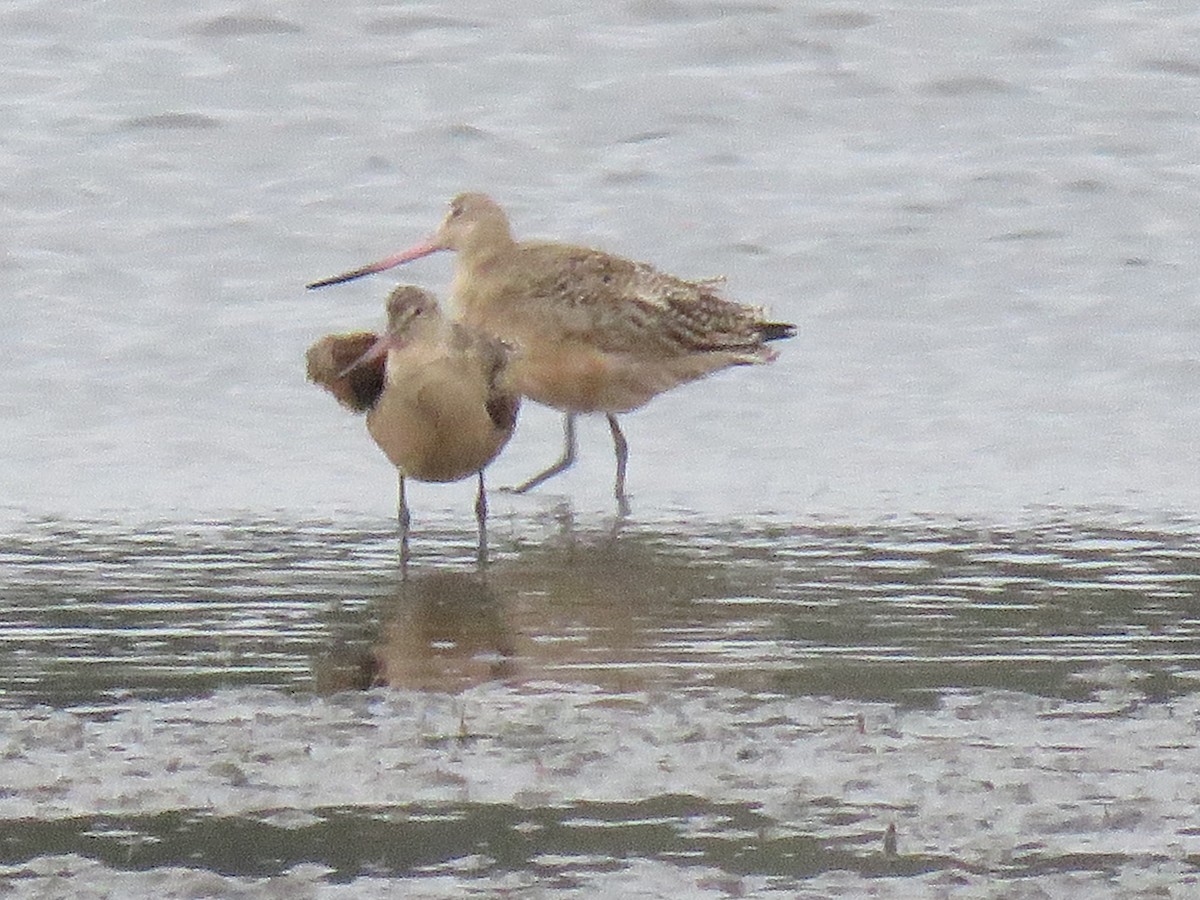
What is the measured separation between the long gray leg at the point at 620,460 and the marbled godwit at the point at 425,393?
0.66m

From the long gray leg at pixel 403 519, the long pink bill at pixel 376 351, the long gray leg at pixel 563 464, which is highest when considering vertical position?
the long pink bill at pixel 376 351

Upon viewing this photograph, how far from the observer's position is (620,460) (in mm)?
8148

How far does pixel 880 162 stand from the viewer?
11961mm

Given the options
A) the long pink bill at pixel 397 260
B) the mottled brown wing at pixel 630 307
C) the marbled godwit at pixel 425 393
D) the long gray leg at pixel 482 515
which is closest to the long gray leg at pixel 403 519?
the marbled godwit at pixel 425 393

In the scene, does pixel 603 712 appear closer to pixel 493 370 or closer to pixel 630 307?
pixel 493 370

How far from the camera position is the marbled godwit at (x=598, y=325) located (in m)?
8.48

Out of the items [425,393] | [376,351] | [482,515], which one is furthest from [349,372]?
[482,515]

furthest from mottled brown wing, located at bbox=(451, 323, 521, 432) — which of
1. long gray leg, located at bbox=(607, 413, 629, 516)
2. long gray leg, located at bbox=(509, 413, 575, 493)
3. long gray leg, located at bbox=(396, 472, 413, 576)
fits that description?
long gray leg, located at bbox=(509, 413, 575, 493)

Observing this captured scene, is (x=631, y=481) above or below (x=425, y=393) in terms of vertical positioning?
below

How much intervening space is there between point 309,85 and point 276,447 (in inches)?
184

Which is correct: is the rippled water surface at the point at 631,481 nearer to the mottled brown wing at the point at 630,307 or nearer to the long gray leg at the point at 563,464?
the long gray leg at the point at 563,464

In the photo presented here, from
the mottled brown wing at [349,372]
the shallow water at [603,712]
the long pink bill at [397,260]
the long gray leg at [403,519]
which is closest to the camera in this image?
the shallow water at [603,712]

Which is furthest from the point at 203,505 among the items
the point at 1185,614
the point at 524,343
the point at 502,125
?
the point at 502,125

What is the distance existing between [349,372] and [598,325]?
1605mm
